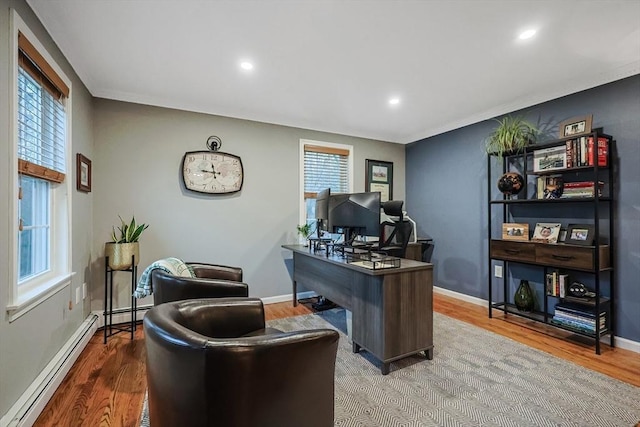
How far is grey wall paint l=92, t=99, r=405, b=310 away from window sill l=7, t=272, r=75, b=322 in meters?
0.87

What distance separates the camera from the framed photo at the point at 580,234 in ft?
8.90

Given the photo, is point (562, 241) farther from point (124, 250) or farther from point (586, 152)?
point (124, 250)

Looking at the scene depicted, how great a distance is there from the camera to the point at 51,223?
2.28 m

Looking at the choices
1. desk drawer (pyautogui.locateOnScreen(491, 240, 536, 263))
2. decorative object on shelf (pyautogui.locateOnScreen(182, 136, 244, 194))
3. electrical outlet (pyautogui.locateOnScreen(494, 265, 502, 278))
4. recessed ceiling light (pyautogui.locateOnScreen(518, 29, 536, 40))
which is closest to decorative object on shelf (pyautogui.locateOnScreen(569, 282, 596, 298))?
desk drawer (pyautogui.locateOnScreen(491, 240, 536, 263))

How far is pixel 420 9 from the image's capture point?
72.7 inches

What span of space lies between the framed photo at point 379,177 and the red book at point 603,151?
2.55 metres

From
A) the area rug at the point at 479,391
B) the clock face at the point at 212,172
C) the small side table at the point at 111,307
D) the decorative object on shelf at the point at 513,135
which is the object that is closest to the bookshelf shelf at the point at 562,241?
the decorative object on shelf at the point at 513,135

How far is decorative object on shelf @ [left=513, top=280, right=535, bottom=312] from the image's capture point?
10.5 feet

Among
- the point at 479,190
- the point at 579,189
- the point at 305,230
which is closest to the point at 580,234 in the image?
the point at 579,189

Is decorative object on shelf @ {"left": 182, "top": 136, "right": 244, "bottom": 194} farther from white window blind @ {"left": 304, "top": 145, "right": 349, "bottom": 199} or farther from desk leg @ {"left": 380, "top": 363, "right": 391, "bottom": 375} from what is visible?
desk leg @ {"left": 380, "top": 363, "right": 391, "bottom": 375}

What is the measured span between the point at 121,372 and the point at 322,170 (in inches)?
124

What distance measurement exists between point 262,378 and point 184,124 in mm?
3166

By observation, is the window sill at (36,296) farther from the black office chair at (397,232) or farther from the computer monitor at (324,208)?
the black office chair at (397,232)

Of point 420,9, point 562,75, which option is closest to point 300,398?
point 420,9
